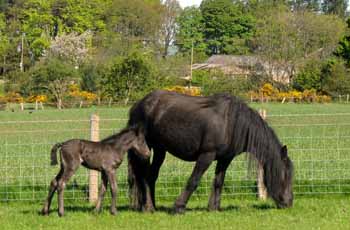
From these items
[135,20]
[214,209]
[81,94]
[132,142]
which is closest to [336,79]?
[81,94]

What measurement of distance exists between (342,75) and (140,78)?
714 inches

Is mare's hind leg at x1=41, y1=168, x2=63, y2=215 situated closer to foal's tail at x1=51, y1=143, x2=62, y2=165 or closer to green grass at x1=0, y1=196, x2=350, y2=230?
green grass at x1=0, y1=196, x2=350, y2=230

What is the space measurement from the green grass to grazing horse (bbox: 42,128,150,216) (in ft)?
1.16

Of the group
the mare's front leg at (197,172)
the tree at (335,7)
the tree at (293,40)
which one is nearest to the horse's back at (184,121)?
the mare's front leg at (197,172)

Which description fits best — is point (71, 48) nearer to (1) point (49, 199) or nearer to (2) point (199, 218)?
(1) point (49, 199)

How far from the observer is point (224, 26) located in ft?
360

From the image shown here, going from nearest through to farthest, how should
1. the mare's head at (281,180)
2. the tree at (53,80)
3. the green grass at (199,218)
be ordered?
the green grass at (199,218) → the mare's head at (281,180) → the tree at (53,80)

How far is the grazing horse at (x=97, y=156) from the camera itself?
10102 millimetres

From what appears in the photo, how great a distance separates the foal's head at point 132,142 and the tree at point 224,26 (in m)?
96.8

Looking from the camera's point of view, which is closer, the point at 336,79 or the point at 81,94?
the point at 81,94

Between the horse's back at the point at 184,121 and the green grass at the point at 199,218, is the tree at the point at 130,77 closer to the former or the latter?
the green grass at the point at 199,218

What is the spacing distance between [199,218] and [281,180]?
4.68ft

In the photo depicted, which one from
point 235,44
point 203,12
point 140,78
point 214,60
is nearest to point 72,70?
point 140,78

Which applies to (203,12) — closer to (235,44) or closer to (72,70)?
(235,44)
